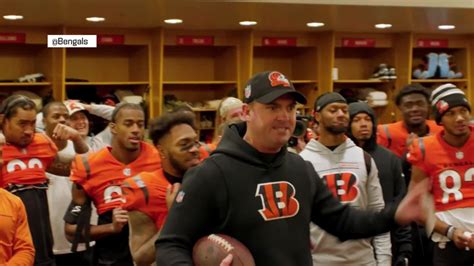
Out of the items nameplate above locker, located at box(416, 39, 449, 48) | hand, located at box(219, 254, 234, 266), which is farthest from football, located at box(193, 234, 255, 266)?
nameplate above locker, located at box(416, 39, 449, 48)

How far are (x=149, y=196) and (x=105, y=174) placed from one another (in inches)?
34.4

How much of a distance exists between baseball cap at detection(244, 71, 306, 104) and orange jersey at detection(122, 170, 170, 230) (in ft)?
3.85

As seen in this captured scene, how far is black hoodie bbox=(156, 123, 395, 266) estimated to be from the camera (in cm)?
292

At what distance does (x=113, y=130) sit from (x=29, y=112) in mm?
709

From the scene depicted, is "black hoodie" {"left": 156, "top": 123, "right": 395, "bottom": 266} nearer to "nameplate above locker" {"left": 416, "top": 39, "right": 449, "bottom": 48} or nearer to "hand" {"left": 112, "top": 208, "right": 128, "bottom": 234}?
"hand" {"left": 112, "top": 208, "right": 128, "bottom": 234}

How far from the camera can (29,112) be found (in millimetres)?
5531

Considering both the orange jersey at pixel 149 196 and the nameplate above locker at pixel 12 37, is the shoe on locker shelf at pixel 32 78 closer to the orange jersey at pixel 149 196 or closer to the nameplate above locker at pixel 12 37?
the nameplate above locker at pixel 12 37

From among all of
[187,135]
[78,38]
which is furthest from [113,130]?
[78,38]

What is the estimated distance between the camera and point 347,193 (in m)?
4.66

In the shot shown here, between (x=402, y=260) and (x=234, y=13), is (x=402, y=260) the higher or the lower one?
the lower one


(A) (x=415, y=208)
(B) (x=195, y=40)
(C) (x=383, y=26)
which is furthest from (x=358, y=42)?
(A) (x=415, y=208)

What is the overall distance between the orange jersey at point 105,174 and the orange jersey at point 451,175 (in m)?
1.61

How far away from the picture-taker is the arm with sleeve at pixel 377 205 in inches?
187

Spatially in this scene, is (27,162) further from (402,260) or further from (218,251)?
(218,251)
